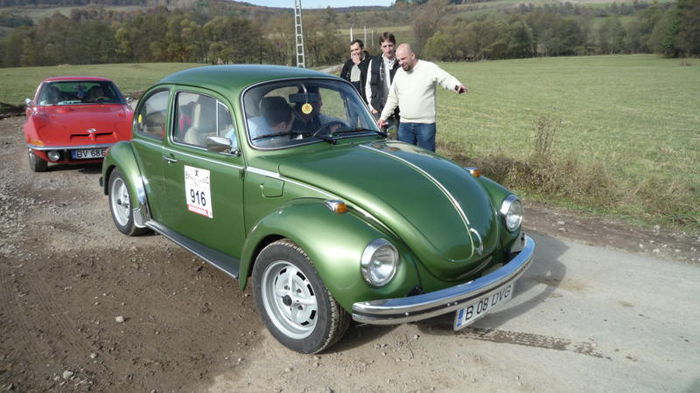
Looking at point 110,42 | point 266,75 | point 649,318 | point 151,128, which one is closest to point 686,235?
point 649,318

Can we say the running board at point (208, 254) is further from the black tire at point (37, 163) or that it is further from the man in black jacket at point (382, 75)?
the black tire at point (37, 163)

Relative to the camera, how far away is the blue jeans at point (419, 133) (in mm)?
6969

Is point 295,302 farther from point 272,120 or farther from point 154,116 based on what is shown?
point 154,116

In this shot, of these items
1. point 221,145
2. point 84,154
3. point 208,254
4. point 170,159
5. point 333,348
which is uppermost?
point 221,145

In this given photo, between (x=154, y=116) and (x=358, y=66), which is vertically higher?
(x=358, y=66)

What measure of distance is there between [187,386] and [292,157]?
5.90ft

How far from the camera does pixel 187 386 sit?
3.30 meters

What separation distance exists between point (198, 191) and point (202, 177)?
152mm

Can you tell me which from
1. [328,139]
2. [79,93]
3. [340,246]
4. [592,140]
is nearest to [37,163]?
[79,93]

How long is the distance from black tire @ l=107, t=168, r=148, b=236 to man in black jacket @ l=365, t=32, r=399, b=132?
12.3 ft

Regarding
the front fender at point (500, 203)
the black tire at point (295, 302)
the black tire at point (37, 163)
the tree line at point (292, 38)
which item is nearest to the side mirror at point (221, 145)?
the black tire at point (295, 302)

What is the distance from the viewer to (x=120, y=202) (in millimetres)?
6051

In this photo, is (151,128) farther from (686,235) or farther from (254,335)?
(686,235)

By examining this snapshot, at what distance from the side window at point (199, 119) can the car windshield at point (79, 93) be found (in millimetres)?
6156
